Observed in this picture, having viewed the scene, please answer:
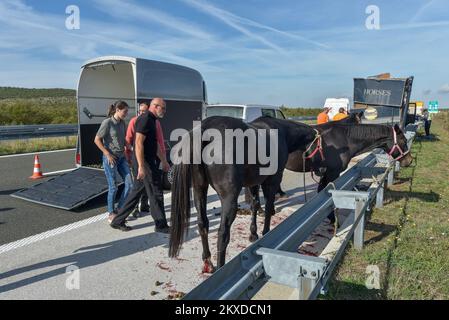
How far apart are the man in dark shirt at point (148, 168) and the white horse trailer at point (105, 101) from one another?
4.93ft

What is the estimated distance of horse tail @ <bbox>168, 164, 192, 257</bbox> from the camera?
368 cm

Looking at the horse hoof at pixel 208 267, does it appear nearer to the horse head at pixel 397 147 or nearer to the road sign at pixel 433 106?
the horse head at pixel 397 147

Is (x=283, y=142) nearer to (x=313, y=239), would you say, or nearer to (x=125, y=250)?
(x=313, y=239)

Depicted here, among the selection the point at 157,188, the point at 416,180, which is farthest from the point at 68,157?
the point at 416,180

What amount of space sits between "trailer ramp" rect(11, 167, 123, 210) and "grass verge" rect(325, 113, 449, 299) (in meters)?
4.69

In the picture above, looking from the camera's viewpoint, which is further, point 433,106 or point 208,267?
point 433,106

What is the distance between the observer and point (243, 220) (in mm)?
5863

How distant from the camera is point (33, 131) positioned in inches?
632

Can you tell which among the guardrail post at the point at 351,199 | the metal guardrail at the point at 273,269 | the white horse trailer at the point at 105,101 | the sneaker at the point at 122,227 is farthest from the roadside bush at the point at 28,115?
the metal guardrail at the point at 273,269

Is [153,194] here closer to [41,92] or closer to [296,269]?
[296,269]

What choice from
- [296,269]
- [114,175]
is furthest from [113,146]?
[296,269]

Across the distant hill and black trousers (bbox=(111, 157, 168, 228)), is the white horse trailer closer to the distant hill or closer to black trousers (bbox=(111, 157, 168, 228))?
black trousers (bbox=(111, 157, 168, 228))

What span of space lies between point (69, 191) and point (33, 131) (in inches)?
442
